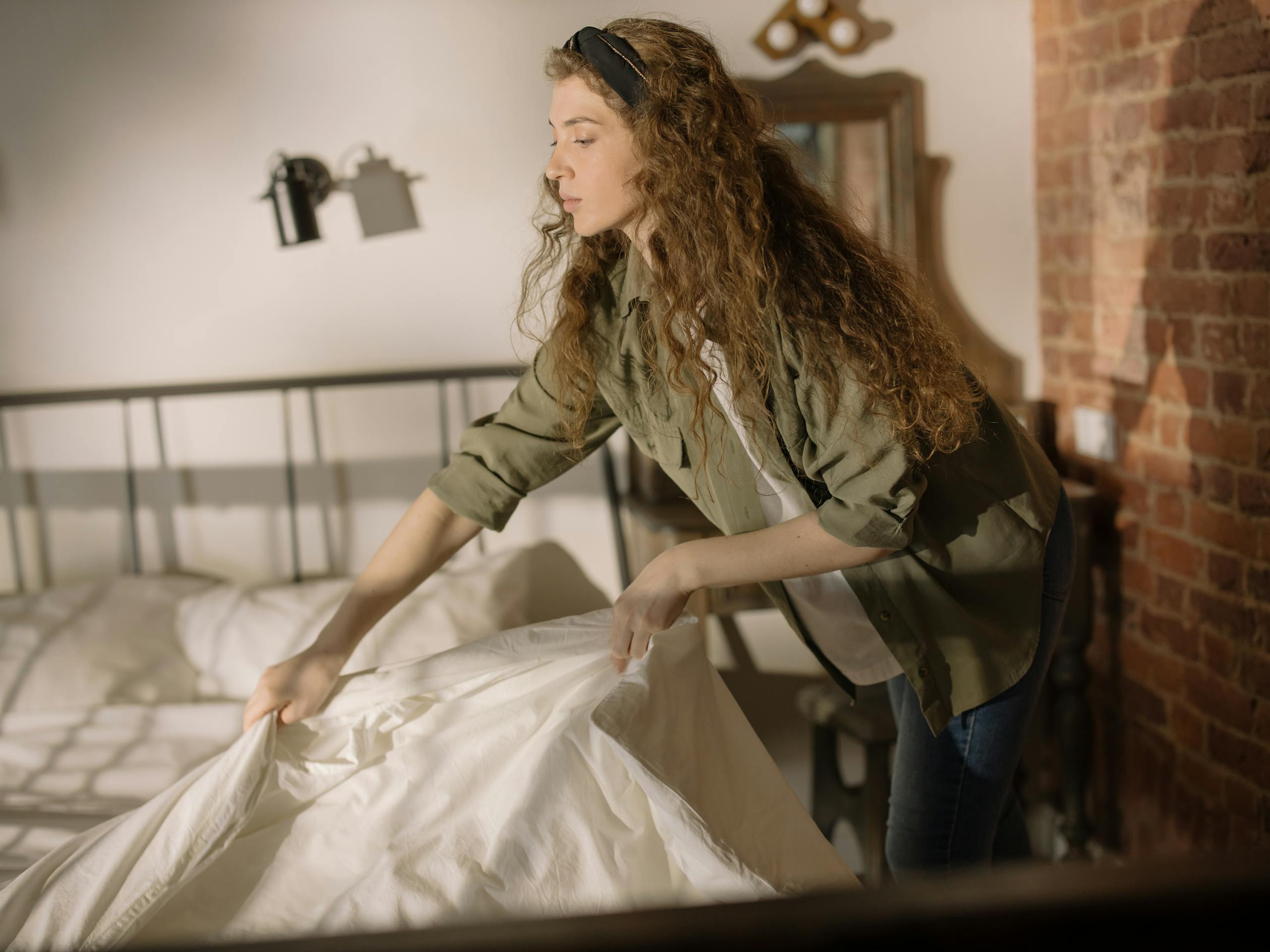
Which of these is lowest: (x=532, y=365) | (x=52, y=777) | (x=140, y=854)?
(x=52, y=777)

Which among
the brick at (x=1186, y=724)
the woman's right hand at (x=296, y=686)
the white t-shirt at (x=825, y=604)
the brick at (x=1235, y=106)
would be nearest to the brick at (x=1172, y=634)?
the brick at (x=1186, y=724)

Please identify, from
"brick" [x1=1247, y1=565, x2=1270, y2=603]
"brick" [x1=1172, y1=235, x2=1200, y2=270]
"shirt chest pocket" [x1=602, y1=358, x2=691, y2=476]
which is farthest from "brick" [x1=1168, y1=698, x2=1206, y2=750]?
"shirt chest pocket" [x1=602, y1=358, x2=691, y2=476]

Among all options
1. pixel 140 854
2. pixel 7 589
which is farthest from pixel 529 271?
pixel 7 589

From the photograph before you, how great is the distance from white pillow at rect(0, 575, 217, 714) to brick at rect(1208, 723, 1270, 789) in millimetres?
1931

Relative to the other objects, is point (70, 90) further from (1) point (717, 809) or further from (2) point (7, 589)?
(1) point (717, 809)

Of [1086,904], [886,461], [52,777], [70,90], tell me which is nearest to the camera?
[1086,904]

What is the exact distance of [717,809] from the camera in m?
1.08

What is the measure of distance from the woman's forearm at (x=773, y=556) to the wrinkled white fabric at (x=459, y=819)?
0.13m

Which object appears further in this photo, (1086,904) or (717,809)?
(717,809)

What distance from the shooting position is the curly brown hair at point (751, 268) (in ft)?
3.56

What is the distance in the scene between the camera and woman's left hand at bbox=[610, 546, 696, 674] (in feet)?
3.66

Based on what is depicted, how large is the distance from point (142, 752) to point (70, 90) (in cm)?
138

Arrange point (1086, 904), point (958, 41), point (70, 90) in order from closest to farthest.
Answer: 1. point (1086, 904)
2. point (70, 90)
3. point (958, 41)

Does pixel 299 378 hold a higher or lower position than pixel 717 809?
higher
